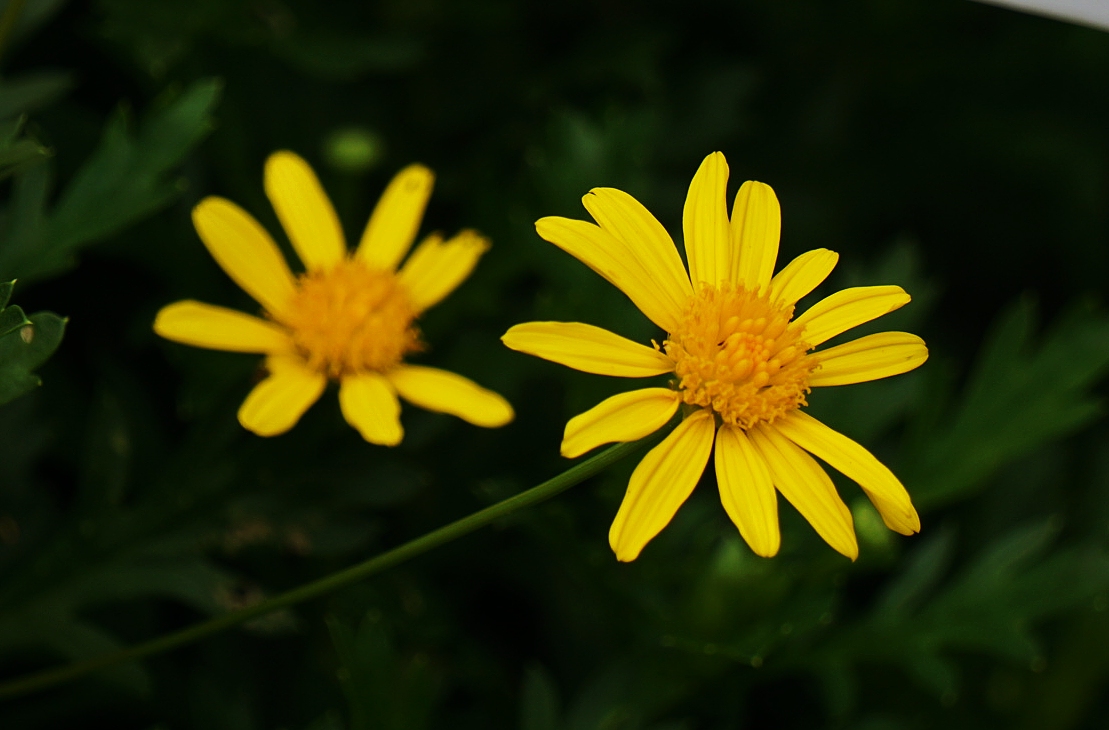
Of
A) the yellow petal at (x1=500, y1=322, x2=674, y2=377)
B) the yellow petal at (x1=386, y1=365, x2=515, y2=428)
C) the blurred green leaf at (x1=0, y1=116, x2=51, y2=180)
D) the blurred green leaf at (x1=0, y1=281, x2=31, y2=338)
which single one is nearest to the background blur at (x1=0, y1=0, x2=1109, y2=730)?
→ the blurred green leaf at (x1=0, y1=116, x2=51, y2=180)

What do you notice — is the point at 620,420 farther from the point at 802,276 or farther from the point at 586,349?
the point at 802,276

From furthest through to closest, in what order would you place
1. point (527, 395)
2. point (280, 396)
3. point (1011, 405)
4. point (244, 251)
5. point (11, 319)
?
1. point (527, 395)
2. point (1011, 405)
3. point (244, 251)
4. point (280, 396)
5. point (11, 319)

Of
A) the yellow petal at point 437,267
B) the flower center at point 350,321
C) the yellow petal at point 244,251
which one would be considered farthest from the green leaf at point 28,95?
the yellow petal at point 437,267

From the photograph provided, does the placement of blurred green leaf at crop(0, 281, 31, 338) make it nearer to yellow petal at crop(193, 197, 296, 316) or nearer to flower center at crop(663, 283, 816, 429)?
yellow petal at crop(193, 197, 296, 316)

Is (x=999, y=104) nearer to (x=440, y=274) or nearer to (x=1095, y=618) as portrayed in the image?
(x=1095, y=618)

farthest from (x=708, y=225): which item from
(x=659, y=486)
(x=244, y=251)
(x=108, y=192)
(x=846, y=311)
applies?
(x=108, y=192)

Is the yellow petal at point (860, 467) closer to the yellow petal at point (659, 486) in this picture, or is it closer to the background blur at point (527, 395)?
the yellow petal at point (659, 486)
